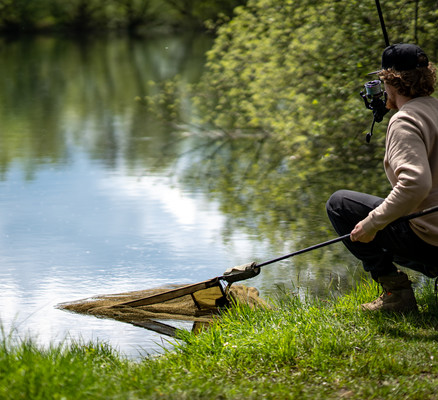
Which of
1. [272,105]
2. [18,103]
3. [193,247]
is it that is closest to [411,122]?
[193,247]

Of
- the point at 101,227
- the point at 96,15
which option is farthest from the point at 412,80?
the point at 96,15

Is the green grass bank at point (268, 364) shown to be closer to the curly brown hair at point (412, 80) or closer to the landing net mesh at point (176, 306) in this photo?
the landing net mesh at point (176, 306)

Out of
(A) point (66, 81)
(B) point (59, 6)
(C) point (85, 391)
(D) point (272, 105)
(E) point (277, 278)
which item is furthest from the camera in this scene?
(B) point (59, 6)

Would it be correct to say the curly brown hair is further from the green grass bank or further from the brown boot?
the green grass bank

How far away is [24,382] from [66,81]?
1944cm

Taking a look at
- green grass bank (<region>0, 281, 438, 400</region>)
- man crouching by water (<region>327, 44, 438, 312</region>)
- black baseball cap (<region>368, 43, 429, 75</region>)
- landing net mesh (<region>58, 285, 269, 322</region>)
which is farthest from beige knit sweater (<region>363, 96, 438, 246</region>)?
landing net mesh (<region>58, 285, 269, 322</region>)

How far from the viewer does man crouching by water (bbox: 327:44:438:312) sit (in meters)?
3.67

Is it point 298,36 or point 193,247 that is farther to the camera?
point 298,36

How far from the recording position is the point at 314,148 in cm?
1122

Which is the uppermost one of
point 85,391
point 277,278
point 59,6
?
point 59,6

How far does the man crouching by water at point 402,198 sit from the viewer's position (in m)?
3.67

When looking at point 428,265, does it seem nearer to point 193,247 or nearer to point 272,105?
point 193,247

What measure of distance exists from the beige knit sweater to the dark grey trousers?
0.09 m

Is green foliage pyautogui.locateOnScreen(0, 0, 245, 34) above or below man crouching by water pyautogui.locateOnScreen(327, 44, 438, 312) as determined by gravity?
above
